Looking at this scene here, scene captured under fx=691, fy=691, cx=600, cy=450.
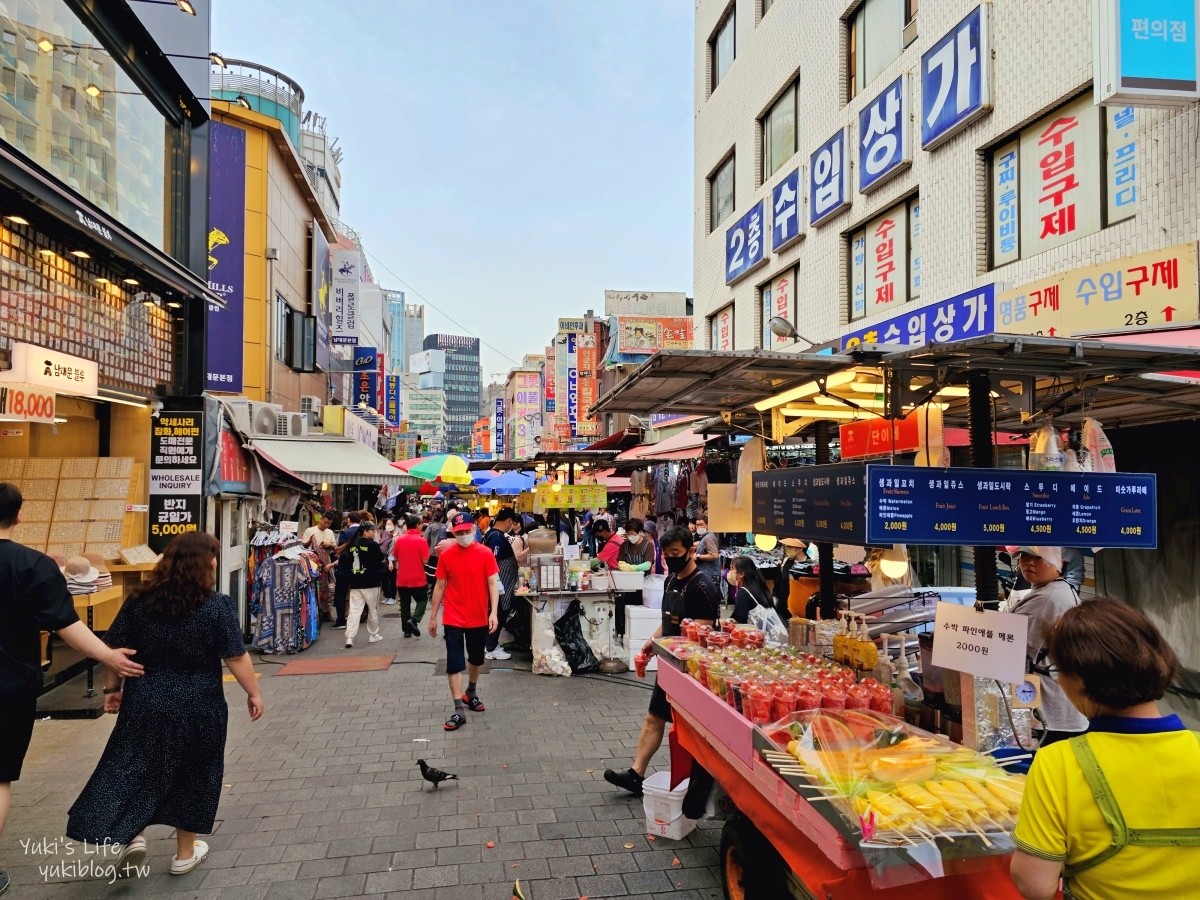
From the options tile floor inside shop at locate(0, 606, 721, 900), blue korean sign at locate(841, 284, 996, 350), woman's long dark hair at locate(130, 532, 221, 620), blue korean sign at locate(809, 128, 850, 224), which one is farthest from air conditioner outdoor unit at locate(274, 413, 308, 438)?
woman's long dark hair at locate(130, 532, 221, 620)

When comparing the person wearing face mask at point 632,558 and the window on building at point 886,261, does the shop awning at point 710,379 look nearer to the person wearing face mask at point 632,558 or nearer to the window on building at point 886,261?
the person wearing face mask at point 632,558

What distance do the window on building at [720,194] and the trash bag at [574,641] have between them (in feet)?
42.4

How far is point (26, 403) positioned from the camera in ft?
19.5

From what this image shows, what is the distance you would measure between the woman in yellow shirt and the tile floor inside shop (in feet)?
8.59

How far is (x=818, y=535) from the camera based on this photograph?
3.99m

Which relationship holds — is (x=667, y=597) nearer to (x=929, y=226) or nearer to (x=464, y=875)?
(x=464, y=875)

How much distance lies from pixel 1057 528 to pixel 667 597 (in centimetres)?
323

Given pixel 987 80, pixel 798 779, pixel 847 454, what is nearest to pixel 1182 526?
pixel 847 454

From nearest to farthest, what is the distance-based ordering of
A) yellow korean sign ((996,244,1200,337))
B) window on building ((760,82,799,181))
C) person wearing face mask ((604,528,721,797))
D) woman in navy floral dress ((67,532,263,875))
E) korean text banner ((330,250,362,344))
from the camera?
1. woman in navy floral dress ((67,532,263,875))
2. person wearing face mask ((604,528,721,797))
3. yellow korean sign ((996,244,1200,337))
4. window on building ((760,82,799,181))
5. korean text banner ((330,250,362,344))

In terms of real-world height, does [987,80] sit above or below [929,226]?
above

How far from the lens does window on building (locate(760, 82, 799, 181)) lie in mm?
15023

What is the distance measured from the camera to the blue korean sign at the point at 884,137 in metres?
11.0

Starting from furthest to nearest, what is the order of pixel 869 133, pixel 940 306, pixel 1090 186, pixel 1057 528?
pixel 869 133 < pixel 940 306 < pixel 1090 186 < pixel 1057 528

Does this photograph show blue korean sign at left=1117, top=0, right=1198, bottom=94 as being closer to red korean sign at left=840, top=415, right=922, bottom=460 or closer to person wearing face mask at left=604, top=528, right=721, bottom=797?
red korean sign at left=840, top=415, right=922, bottom=460
